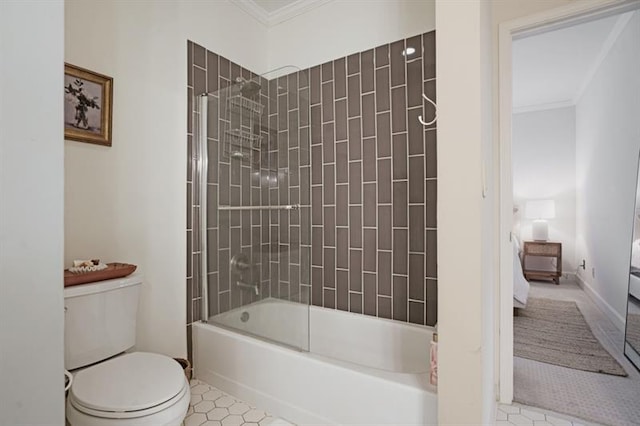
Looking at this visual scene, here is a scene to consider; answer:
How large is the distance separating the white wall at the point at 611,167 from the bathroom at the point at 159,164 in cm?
187

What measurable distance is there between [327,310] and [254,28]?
7.38ft

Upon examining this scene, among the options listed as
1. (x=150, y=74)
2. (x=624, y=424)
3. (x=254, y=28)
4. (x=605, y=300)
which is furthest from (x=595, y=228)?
(x=150, y=74)

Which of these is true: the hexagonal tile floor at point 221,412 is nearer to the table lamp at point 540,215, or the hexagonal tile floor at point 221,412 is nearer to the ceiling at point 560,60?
the ceiling at point 560,60

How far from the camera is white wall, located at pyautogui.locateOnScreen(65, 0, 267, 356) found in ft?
5.41

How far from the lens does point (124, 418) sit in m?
1.15

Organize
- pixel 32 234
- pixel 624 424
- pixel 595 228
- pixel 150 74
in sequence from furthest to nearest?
1. pixel 595 228
2. pixel 150 74
3. pixel 624 424
4. pixel 32 234

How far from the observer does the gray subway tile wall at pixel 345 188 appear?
2.06 metres

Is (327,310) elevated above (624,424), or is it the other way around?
(327,310)

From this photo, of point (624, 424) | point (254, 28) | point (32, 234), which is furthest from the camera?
point (254, 28)

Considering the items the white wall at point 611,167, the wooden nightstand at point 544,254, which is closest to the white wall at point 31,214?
the white wall at point 611,167

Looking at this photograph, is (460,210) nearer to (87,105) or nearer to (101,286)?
(101,286)

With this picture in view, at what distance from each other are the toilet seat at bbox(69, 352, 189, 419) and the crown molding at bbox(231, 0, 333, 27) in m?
2.42

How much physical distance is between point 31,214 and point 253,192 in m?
1.65

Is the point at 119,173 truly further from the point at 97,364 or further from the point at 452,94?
the point at 452,94
